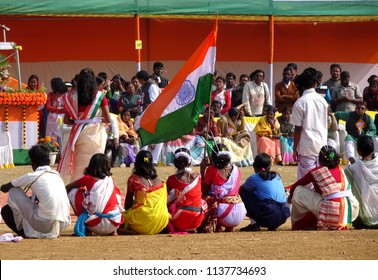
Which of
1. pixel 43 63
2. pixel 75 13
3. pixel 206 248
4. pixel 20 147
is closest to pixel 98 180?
pixel 206 248

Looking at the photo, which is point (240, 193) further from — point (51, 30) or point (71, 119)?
point (51, 30)

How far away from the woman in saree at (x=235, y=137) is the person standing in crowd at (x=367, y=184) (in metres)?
7.46

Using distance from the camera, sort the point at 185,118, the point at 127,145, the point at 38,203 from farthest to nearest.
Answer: the point at 127,145 → the point at 185,118 → the point at 38,203

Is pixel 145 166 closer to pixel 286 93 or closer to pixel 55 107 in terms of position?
pixel 55 107

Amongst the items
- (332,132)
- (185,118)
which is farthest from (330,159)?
(332,132)

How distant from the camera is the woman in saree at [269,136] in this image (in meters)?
20.5

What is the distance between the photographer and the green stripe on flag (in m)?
13.0

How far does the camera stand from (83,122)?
13391 mm

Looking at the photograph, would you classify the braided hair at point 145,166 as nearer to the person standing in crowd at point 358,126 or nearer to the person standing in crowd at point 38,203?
the person standing in crowd at point 38,203

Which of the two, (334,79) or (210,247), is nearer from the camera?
(210,247)

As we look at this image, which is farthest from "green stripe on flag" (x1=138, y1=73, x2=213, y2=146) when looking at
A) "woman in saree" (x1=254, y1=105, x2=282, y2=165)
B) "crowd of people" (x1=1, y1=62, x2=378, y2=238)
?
"woman in saree" (x1=254, y1=105, x2=282, y2=165)

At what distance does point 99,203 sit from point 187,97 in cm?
181

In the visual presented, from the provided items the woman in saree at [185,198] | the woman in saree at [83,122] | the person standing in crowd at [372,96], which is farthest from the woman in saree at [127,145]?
the woman in saree at [185,198]

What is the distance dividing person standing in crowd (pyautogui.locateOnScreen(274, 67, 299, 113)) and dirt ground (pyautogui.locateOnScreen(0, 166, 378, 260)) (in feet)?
31.4
